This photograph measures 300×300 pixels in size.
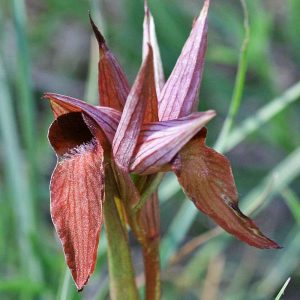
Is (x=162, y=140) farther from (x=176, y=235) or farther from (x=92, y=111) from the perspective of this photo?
(x=176, y=235)

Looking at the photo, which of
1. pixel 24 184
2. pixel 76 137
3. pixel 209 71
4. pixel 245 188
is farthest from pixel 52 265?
pixel 209 71

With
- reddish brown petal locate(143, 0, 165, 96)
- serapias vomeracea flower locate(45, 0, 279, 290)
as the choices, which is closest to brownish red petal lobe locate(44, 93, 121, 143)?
serapias vomeracea flower locate(45, 0, 279, 290)

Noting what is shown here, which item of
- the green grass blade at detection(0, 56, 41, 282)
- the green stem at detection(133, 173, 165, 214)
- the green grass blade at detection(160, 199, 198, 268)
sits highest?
the green stem at detection(133, 173, 165, 214)

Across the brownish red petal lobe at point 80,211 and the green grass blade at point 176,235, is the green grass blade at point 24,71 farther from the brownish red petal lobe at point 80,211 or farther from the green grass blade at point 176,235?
the brownish red petal lobe at point 80,211

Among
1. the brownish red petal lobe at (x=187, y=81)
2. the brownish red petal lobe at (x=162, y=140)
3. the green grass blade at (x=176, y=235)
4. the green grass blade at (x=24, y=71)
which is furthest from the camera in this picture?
the green grass blade at (x=24, y=71)

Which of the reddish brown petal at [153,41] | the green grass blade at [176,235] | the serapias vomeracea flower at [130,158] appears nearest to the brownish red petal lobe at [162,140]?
the serapias vomeracea flower at [130,158]

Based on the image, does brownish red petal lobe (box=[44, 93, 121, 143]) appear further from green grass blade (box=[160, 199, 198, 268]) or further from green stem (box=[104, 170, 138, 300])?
Result: green grass blade (box=[160, 199, 198, 268])

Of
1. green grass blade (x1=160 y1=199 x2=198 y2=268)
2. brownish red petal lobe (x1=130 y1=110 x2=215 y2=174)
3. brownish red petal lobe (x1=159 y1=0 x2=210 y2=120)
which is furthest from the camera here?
green grass blade (x1=160 y1=199 x2=198 y2=268)

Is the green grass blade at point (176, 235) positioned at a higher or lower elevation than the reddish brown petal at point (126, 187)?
lower
